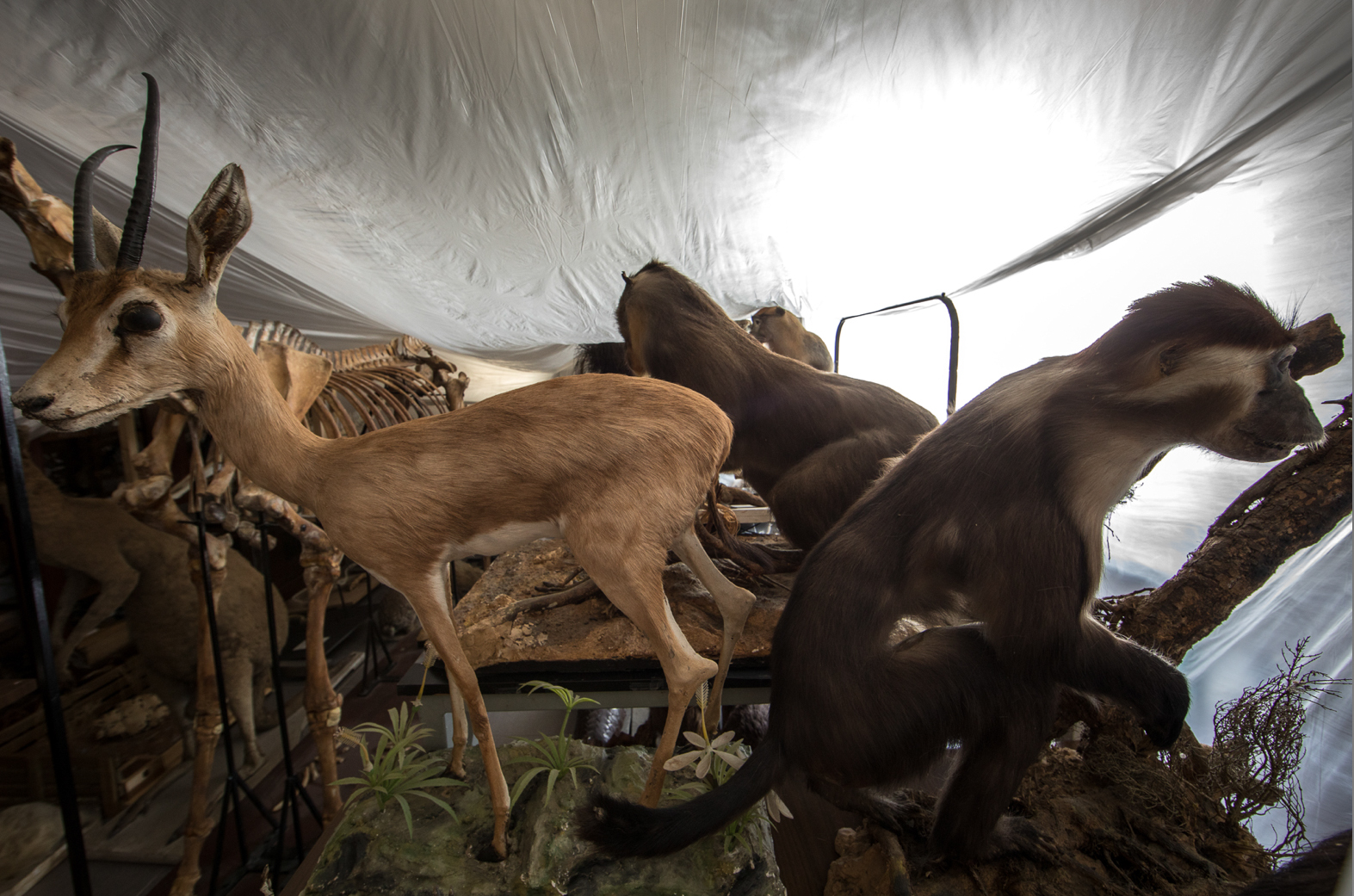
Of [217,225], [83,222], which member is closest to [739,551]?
[217,225]

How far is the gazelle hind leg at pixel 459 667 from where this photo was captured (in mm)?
786

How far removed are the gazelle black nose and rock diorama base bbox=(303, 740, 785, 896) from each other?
0.82 m

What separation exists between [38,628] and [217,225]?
0.69 meters

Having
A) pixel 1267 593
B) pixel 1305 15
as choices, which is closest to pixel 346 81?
pixel 1305 15

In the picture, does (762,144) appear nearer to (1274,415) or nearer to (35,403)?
(1274,415)

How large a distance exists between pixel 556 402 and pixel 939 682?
27.9 inches

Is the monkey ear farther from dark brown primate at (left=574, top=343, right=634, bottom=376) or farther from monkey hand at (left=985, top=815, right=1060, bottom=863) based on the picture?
dark brown primate at (left=574, top=343, right=634, bottom=376)

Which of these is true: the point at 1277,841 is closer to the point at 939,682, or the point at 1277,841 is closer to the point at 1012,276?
the point at 939,682

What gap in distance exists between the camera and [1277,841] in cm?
79

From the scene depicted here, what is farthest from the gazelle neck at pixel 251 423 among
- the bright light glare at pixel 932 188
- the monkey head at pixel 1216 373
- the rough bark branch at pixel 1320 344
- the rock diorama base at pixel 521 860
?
the rough bark branch at pixel 1320 344

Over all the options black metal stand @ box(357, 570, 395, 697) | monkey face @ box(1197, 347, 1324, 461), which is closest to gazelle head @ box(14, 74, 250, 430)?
monkey face @ box(1197, 347, 1324, 461)

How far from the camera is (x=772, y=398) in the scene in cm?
→ 114

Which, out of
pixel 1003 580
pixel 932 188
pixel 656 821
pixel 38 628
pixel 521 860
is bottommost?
pixel 521 860

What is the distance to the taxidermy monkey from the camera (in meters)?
1.63
